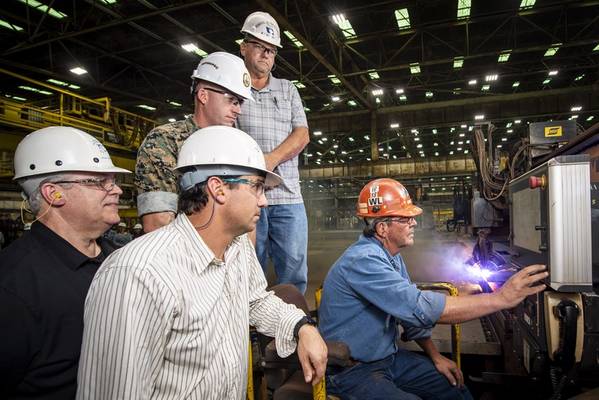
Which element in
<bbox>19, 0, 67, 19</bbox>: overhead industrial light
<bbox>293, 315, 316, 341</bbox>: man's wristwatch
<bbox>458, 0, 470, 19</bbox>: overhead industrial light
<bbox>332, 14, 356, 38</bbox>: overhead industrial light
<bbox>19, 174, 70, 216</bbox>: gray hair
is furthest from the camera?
<bbox>332, 14, 356, 38</bbox>: overhead industrial light

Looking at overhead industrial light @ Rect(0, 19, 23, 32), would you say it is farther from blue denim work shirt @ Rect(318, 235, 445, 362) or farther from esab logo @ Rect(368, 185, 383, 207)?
blue denim work shirt @ Rect(318, 235, 445, 362)

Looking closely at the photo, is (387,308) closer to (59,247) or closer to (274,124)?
(274,124)

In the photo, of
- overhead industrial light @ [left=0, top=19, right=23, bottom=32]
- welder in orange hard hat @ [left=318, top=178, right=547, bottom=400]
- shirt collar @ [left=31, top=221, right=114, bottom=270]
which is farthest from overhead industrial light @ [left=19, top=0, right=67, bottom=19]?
welder in orange hard hat @ [left=318, top=178, right=547, bottom=400]

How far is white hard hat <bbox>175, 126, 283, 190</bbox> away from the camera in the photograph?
1558 mm

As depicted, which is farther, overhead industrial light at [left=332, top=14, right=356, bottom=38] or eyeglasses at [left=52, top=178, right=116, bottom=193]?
overhead industrial light at [left=332, top=14, right=356, bottom=38]

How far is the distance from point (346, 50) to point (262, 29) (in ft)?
41.5

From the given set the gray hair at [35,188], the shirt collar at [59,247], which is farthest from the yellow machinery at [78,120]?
the shirt collar at [59,247]

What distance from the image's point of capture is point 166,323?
1212mm

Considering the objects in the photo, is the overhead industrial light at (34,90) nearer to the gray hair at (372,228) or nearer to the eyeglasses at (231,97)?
the eyeglasses at (231,97)

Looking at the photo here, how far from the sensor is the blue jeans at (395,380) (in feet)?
7.45

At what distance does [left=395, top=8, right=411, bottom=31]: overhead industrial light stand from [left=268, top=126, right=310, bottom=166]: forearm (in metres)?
10.5

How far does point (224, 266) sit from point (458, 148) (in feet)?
108

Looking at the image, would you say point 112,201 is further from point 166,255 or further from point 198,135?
point 166,255

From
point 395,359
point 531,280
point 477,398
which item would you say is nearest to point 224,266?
point 531,280
